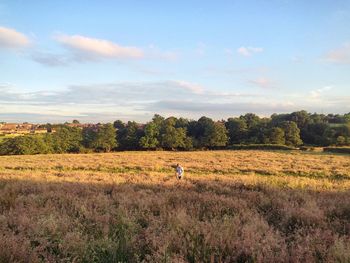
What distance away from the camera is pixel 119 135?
88000 millimetres

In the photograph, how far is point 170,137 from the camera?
253ft

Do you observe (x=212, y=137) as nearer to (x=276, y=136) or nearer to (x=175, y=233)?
(x=276, y=136)

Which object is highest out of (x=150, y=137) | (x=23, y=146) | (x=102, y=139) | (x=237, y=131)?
(x=237, y=131)

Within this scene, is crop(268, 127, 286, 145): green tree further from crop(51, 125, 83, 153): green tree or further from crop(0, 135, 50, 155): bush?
crop(0, 135, 50, 155): bush

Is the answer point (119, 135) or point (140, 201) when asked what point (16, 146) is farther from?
point (140, 201)

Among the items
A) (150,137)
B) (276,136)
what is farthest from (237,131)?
(150,137)

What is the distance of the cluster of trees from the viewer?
250 ft

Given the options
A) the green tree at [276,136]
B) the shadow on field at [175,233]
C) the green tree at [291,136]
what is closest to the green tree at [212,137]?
the green tree at [276,136]

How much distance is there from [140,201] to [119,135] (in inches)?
3205

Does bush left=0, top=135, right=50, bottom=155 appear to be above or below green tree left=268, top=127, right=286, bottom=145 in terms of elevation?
below

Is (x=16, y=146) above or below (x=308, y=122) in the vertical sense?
below

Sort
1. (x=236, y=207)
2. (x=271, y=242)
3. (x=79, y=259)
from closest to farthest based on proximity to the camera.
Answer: (x=79, y=259), (x=271, y=242), (x=236, y=207)

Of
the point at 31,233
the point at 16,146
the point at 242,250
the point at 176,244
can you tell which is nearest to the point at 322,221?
the point at 242,250

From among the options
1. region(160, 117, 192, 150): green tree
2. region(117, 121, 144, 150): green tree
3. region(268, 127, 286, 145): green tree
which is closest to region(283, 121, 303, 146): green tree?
region(268, 127, 286, 145): green tree
